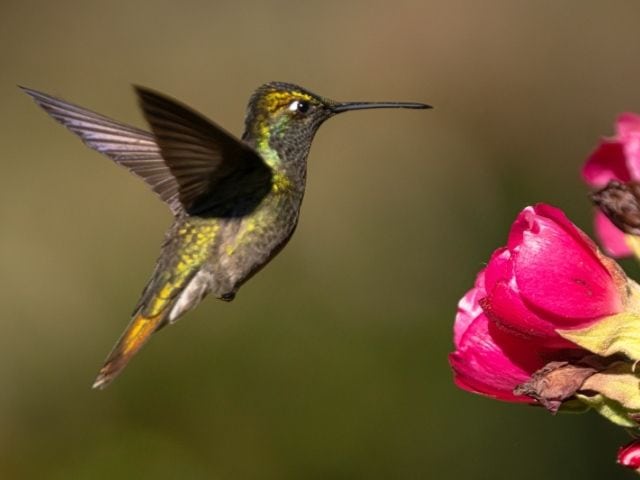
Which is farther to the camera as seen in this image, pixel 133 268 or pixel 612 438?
pixel 133 268

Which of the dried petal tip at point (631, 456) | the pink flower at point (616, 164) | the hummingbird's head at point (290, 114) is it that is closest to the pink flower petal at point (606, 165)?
the pink flower at point (616, 164)

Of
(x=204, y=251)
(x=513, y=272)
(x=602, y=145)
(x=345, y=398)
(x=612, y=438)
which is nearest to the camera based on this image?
(x=513, y=272)

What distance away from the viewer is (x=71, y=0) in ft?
18.1

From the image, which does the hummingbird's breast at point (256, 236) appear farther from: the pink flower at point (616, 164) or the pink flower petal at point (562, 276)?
the pink flower petal at point (562, 276)

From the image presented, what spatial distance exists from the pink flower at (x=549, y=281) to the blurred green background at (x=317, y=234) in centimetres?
213

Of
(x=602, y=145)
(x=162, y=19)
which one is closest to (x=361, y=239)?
(x=162, y=19)

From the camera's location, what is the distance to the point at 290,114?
1851 millimetres

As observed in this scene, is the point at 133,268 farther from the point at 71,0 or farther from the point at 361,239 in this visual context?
the point at 71,0

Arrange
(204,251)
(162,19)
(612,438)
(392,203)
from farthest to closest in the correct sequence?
1. (162,19)
2. (392,203)
3. (612,438)
4. (204,251)

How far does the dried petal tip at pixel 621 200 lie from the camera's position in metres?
1.03

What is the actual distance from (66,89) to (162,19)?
1.96ft

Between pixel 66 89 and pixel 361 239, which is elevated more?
pixel 66 89

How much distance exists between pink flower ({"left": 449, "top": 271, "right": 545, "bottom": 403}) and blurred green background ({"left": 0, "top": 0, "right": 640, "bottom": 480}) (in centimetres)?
211

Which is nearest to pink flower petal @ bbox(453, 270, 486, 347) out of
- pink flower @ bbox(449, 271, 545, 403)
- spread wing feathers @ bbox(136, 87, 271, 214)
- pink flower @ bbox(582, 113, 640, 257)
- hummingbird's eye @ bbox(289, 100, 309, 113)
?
pink flower @ bbox(449, 271, 545, 403)
